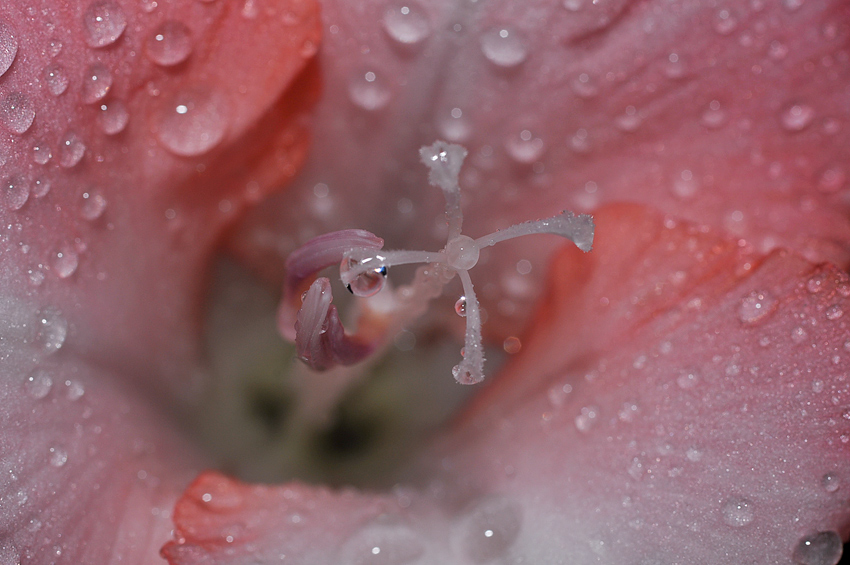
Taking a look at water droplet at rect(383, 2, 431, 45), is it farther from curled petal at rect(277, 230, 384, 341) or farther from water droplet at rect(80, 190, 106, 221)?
water droplet at rect(80, 190, 106, 221)

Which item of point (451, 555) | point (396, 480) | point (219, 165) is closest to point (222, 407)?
point (396, 480)

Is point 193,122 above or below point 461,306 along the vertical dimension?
above

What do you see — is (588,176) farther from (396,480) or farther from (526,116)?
(396,480)

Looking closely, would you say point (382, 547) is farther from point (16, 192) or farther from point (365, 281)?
point (16, 192)

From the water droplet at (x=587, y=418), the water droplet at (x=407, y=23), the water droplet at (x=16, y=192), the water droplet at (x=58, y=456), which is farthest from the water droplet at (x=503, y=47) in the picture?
the water droplet at (x=58, y=456)

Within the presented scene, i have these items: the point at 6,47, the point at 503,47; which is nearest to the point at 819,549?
the point at 503,47
